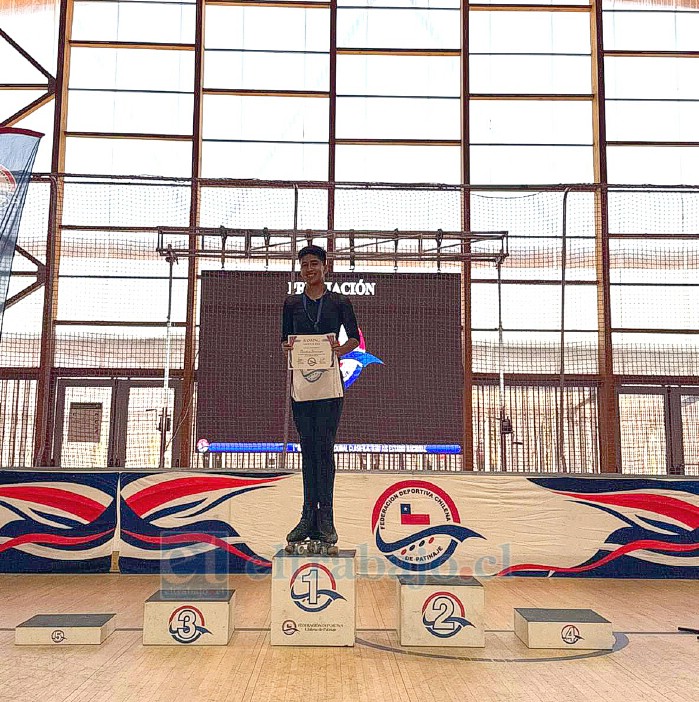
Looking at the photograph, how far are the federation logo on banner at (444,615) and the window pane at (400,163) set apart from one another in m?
8.83

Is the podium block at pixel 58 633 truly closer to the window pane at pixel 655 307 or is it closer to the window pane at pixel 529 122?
the window pane at pixel 655 307

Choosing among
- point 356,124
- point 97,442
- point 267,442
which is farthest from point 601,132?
point 97,442

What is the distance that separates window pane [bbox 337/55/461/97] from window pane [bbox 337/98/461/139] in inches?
6.2

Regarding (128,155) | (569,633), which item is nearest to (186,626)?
(569,633)

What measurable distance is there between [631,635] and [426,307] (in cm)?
617

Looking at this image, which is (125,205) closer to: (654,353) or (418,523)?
(418,523)

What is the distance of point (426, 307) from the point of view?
10.3 metres

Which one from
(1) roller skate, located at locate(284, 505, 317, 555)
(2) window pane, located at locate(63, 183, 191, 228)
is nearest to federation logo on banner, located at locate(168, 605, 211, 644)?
(1) roller skate, located at locate(284, 505, 317, 555)

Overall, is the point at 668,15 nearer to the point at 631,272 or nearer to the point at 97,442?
the point at 631,272

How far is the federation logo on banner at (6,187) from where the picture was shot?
565cm

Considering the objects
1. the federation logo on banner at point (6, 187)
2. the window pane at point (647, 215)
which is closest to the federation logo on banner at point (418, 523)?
the federation logo on banner at point (6, 187)

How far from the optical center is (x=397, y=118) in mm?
12398

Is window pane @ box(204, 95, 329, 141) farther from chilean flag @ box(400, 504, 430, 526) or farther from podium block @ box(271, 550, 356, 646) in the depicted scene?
podium block @ box(271, 550, 356, 646)

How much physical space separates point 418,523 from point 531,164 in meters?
7.48
